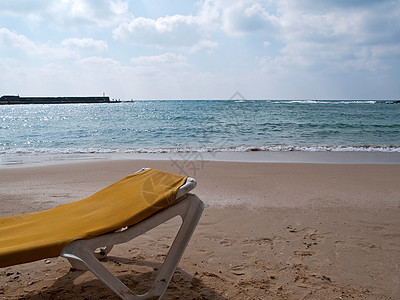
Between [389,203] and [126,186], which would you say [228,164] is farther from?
[126,186]

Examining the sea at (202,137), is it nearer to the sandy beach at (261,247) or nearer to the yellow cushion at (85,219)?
the sandy beach at (261,247)

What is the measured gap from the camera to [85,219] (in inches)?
79.4

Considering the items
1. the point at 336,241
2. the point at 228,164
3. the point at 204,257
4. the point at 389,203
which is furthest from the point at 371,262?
the point at 228,164

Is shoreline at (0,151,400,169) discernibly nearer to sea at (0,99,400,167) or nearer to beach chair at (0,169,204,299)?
sea at (0,99,400,167)

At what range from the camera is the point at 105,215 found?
1997mm

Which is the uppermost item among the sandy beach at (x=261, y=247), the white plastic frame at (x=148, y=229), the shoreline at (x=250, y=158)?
the white plastic frame at (x=148, y=229)

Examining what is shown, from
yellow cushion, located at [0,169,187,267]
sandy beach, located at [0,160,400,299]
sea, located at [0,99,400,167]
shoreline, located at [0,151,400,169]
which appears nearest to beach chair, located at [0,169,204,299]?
yellow cushion, located at [0,169,187,267]

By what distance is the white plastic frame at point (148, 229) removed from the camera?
1711mm

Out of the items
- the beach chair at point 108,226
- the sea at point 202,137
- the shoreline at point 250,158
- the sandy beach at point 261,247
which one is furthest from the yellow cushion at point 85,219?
the sea at point 202,137

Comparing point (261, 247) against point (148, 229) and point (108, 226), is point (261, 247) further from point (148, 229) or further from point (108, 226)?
point (108, 226)

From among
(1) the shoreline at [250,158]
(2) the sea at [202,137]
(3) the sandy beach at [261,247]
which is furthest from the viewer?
(2) the sea at [202,137]

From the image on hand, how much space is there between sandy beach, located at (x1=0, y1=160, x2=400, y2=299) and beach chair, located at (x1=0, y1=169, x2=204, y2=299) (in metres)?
0.49

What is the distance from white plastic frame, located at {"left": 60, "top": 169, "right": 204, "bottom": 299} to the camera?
67.4 inches

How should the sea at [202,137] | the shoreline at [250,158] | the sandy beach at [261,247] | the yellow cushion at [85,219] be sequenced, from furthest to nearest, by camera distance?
the sea at [202,137], the shoreline at [250,158], the sandy beach at [261,247], the yellow cushion at [85,219]
